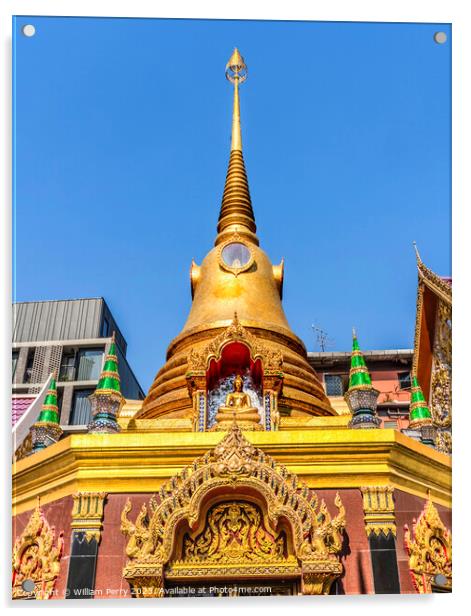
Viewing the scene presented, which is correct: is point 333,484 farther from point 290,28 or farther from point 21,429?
point 290,28

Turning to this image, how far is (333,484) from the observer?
5.31 m

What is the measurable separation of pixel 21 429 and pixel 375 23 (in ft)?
14.3

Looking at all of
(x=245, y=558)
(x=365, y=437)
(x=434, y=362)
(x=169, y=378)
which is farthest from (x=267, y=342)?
(x=245, y=558)

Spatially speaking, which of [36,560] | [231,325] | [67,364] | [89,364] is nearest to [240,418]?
[231,325]

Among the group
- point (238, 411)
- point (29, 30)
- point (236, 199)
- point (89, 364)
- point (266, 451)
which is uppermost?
point (236, 199)

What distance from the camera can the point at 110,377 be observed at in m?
6.79

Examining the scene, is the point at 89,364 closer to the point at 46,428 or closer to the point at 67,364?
the point at 67,364

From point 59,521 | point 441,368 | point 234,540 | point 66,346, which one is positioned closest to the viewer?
point 234,540

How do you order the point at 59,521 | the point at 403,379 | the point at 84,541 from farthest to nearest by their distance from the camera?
1. the point at 403,379
2. the point at 59,521
3. the point at 84,541

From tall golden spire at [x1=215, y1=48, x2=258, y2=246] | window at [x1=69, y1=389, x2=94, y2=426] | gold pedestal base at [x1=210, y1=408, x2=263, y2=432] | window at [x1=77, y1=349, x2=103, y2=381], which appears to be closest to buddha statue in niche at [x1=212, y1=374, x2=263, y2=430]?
gold pedestal base at [x1=210, y1=408, x2=263, y2=432]

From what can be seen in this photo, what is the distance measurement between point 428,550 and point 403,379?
1658 centimetres

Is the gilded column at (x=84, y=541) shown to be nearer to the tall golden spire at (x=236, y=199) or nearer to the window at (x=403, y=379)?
the tall golden spire at (x=236, y=199)

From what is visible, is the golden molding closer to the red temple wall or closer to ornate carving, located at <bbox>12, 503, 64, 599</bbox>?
the red temple wall

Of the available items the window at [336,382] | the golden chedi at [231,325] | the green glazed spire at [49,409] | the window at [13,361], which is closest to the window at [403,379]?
the window at [336,382]
